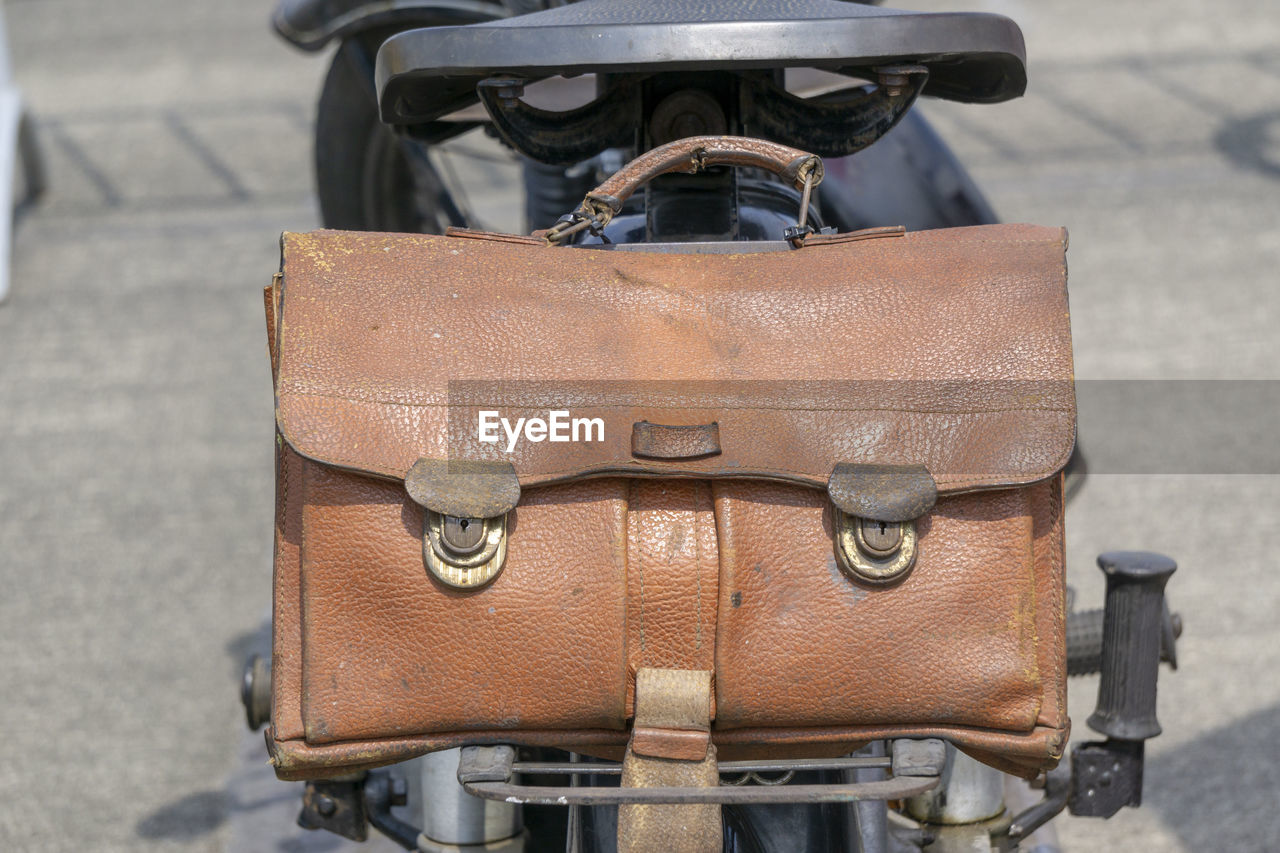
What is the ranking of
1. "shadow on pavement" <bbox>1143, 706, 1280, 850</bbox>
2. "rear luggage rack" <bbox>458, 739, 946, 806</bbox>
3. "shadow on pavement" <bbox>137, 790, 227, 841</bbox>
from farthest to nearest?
"shadow on pavement" <bbox>137, 790, 227, 841</bbox>
"shadow on pavement" <bbox>1143, 706, 1280, 850</bbox>
"rear luggage rack" <bbox>458, 739, 946, 806</bbox>

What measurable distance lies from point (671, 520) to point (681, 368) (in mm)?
134

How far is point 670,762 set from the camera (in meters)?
1.25

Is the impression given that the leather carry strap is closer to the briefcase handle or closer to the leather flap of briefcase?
the leather flap of briefcase

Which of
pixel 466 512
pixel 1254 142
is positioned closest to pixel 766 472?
pixel 466 512

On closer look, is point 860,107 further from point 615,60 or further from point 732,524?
point 732,524

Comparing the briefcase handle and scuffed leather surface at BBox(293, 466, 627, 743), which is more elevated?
the briefcase handle

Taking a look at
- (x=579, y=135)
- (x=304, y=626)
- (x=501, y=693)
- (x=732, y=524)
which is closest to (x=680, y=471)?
(x=732, y=524)

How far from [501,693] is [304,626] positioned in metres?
0.19

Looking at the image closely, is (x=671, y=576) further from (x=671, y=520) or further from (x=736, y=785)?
(x=736, y=785)

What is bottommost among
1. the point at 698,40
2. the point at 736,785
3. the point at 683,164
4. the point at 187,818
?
the point at 187,818

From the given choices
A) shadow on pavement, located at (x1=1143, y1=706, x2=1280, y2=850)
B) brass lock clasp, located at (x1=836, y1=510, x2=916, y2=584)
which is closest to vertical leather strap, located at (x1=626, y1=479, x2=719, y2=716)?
brass lock clasp, located at (x1=836, y1=510, x2=916, y2=584)

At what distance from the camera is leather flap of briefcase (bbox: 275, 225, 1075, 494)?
125 cm

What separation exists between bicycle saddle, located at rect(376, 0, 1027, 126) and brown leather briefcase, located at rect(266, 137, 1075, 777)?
26cm

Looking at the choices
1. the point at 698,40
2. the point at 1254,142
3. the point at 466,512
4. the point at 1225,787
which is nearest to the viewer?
the point at 466,512
